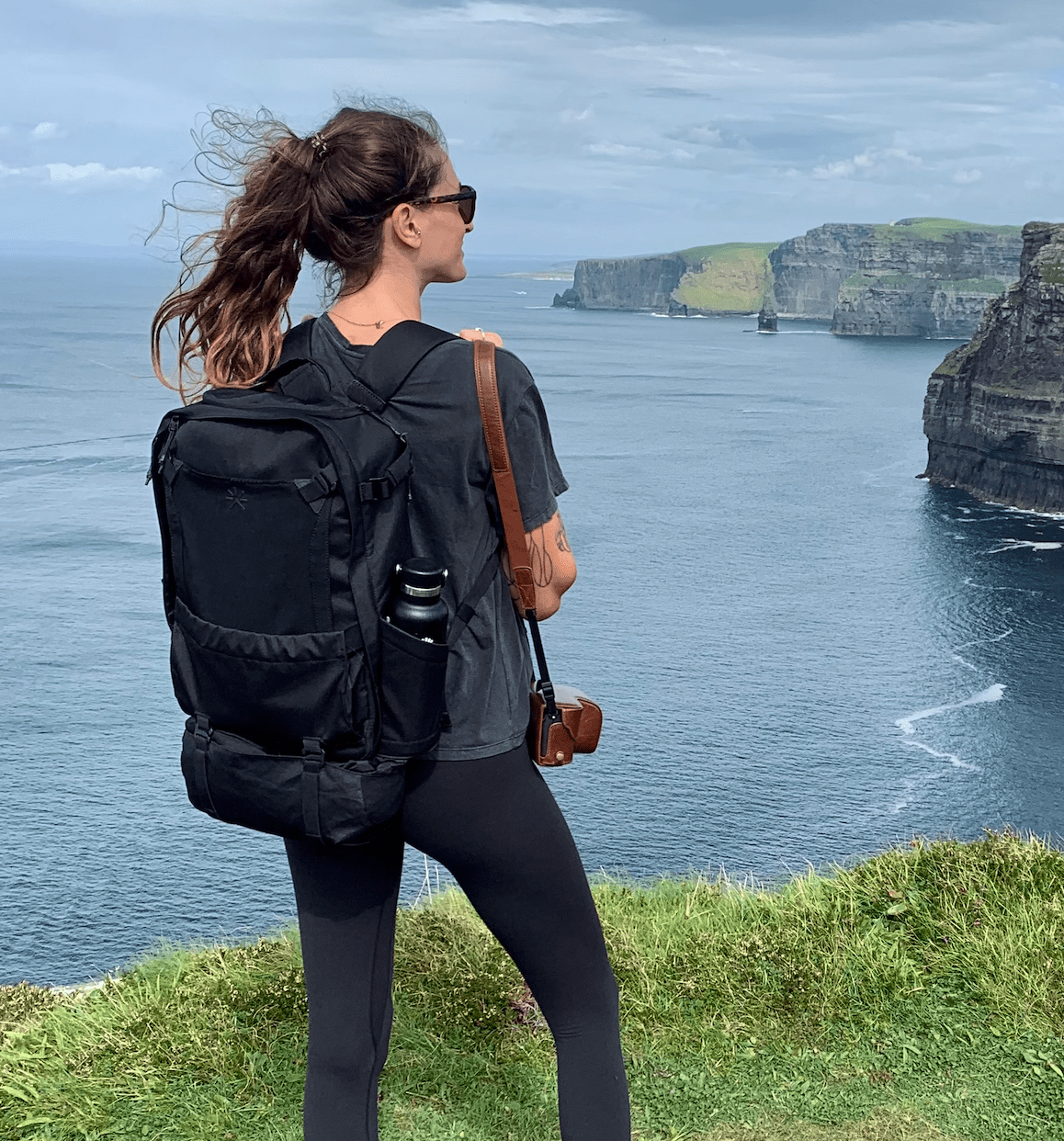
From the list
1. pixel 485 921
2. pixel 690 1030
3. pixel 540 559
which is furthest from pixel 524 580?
pixel 690 1030

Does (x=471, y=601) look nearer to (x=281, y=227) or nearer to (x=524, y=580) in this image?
(x=524, y=580)

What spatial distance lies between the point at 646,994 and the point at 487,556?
3384 millimetres

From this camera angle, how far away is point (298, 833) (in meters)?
3.04

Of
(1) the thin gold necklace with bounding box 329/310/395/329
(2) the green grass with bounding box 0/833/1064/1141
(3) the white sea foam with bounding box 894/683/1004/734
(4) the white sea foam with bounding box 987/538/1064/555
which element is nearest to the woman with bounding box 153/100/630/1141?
(1) the thin gold necklace with bounding box 329/310/395/329

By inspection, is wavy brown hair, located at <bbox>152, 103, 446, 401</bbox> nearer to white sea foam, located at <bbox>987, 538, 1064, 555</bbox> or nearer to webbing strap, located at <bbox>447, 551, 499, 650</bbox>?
webbing strap, located at <bbox>447, 551, 499, 650</bbox>

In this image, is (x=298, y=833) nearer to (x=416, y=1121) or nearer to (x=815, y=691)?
(x=416, y=1121)

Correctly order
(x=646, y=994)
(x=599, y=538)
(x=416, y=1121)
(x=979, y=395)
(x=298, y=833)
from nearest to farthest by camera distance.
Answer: (x=298, y=833)
(x=416, y=1121)
(x=646, y=994)
(x=599, y=538)
(x=979, y=395)

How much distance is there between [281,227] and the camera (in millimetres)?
3191

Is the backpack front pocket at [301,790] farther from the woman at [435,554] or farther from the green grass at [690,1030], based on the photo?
the green grass at [690,1030]

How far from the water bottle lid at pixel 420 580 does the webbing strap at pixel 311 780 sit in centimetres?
41

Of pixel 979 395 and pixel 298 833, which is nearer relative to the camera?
pixel 298 833

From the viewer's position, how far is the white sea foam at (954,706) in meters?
67.2

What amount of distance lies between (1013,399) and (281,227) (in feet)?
409

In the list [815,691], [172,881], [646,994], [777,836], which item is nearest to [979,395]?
[815,691]
